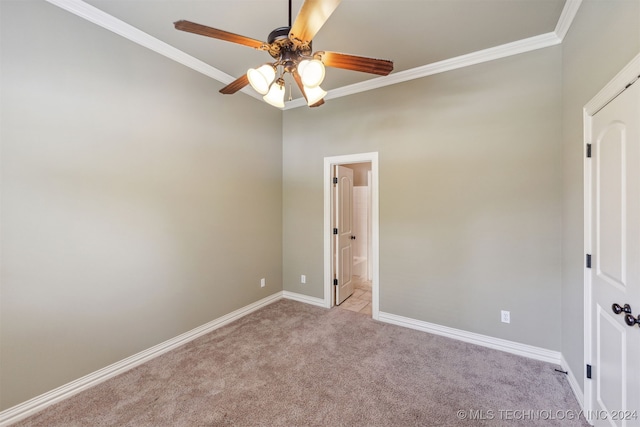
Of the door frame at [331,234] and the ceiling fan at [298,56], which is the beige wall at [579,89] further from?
the door frame at [331,234]

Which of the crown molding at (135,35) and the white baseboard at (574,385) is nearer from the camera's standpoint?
the white baseboard at (574,385)

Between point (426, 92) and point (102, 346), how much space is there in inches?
154

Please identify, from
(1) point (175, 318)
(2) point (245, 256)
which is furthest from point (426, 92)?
(1) point (175, 318)

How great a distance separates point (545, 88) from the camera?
2232 mm

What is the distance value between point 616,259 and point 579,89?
128 cm

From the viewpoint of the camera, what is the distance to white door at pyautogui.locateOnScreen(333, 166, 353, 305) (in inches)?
141

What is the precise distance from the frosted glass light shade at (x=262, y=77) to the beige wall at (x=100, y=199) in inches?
58.4

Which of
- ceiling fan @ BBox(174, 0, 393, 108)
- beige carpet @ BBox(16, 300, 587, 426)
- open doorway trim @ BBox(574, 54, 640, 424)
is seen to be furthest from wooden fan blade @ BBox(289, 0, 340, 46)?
beige carpet @ BBox(16, 300, 587, 426)

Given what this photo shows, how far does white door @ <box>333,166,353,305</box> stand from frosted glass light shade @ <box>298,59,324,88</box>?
2146 mm

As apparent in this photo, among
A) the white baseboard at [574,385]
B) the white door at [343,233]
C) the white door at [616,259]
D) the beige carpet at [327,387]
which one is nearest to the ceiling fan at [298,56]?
the white door at [616,259]

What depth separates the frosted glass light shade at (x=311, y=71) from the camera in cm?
133

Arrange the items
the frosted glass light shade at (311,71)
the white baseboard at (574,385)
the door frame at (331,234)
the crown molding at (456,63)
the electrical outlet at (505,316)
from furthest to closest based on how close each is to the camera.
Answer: the door frame at (331,234), the electrical outlet at (505,316), the crown molding at (456,63), the white baseboard at (574,385), the frosted glass light shade at (311,71)

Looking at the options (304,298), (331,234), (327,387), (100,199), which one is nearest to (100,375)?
(100,199)

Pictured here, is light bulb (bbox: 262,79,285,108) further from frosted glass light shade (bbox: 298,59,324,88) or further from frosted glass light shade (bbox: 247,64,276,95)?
frosted glass light shade (bbox: 298,59,324,88)
